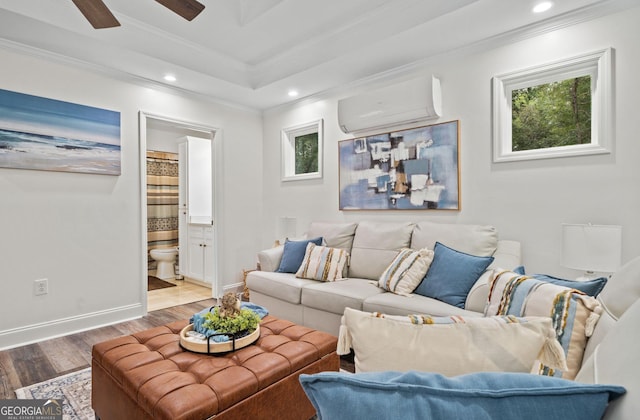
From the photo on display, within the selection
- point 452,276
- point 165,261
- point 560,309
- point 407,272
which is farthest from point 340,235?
point 165,261

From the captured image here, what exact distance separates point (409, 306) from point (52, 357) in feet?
8.97

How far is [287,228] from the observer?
4.43m

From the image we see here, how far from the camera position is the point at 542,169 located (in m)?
2.54

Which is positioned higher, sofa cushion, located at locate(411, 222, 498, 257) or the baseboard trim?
sofa cushion, located at locate(411, 222, 498, 257)

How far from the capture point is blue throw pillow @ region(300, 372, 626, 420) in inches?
19.3

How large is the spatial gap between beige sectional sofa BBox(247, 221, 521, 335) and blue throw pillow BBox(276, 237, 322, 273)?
0.09 m

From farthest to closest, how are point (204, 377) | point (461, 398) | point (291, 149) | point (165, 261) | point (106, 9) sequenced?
1. point (165, 261)
2. point (291, 149)
3. point (106, 9)
4. point (204, 377)
5. point (461, 398)

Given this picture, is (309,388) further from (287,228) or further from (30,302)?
(287,228)

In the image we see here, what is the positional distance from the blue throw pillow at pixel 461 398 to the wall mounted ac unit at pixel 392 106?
2.81 meters

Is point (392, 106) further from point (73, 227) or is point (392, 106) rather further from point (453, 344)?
point (73, 227)

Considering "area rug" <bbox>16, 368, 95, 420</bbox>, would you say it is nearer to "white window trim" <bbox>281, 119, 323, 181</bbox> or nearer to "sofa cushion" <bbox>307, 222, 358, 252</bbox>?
"sofa cushion" <bbox>307, 222, 358, 252</bbox>

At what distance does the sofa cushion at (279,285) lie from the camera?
2912 mm

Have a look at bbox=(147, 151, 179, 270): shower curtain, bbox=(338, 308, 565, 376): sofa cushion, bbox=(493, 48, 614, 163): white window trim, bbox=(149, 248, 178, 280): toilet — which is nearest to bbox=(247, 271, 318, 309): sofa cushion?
bbox=(493, 48, 614, 163): white window trim

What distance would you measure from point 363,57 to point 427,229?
1.68 metres
